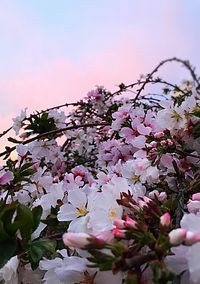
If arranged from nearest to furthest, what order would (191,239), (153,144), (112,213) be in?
(191,239), (112,213), (153,144)

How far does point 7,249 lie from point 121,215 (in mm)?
171

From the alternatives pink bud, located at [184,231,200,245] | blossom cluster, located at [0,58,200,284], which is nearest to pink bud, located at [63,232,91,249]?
blossom cluster, located at [0,58,200,284]

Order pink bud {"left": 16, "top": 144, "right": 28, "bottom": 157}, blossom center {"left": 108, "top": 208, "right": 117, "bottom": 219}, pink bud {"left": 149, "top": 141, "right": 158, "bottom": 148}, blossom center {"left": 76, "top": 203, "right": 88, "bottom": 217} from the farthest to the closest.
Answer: pink bud {"left": 16, "top": 144, "right": 28, "bottom": 157} < pink bud {"left": 149, "top": 141, "right": 158, "bottom": 148} < blossom center {"left": 76, "top": 203, "right": 88, "bottom": 217} < blossom center {"left": 108, "top": 208, "right": 117, "bottom": 219}

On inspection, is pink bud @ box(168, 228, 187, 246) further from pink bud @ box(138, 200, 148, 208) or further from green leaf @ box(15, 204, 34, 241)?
green leaf @ box(15, 204, 34, 241)

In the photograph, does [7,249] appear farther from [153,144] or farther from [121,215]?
[153,144]

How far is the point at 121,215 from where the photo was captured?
2.36 ft

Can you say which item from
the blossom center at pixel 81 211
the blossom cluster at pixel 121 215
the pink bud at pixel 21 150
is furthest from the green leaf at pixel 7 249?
the pink bud at pixel 21 150

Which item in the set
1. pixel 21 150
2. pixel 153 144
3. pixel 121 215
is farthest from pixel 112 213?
pixel 21 150

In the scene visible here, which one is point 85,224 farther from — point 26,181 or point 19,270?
point 26,181

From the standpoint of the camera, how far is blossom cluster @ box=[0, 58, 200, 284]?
21.8 inches

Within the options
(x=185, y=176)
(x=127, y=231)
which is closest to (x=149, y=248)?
(x=127, y=231)

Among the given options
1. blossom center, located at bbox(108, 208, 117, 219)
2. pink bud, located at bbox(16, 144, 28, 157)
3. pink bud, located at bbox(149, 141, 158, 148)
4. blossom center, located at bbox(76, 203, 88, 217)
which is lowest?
blossom center, located at bbox(108, 208, 117, 219)

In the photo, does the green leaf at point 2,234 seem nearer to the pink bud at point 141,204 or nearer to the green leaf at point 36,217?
the green leaf at point 36,217

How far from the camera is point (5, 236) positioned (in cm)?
73
